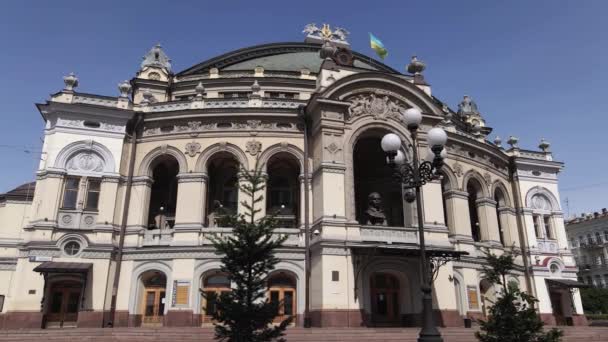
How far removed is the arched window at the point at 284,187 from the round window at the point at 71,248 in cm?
1045

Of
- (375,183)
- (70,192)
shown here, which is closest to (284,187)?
(375,183)

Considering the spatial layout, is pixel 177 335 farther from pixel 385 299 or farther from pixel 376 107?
pixel 376 107

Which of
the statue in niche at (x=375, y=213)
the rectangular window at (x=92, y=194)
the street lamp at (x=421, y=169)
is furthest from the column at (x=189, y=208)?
the street lamp at (x=421, y=169)

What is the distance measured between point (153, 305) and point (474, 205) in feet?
75.0

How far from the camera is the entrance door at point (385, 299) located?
80.7 feet

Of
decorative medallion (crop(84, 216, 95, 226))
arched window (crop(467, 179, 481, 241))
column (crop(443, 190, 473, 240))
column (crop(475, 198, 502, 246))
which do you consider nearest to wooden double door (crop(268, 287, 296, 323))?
decorative medallion (crop(84, 216, 95, 226))

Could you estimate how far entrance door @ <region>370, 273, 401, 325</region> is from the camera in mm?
24609

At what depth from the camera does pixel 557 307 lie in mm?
32875

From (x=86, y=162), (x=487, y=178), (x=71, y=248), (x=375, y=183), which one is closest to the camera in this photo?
(x=71, y=248)

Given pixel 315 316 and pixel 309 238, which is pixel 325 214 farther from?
pixel 315 316

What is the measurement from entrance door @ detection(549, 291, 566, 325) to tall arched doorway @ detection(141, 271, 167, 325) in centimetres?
2613

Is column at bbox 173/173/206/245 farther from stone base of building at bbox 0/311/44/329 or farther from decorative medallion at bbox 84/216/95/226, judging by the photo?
stone base of building at bbox 0/311/44/329

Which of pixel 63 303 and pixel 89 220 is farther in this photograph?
pixel 89 220

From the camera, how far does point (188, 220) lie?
2533 centimetres
